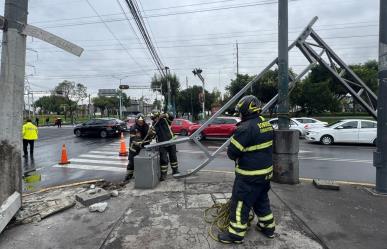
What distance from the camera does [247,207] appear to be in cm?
380

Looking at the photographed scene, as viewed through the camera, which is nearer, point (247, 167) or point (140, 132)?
point (247, 167)

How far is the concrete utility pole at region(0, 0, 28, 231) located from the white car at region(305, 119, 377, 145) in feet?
46.8

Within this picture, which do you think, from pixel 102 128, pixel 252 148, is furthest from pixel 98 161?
pixel 102 128

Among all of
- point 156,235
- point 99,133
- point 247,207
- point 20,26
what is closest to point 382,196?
point 247,207

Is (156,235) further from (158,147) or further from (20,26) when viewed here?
(20,26)

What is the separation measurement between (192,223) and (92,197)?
7.04ft

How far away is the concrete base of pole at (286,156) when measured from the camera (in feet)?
20.2

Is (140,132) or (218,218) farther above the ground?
(140,132)

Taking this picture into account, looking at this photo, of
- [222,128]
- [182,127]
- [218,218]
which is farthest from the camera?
[182,127]

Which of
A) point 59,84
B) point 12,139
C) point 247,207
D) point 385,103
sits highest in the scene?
point 59,84

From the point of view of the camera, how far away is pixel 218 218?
14.5ft

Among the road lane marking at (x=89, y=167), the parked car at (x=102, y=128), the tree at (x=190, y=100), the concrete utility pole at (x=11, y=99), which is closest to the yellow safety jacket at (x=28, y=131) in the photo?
the road lane marking at (x=89, y=167)

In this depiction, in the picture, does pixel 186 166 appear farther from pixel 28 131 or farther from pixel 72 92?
pixel 72 92

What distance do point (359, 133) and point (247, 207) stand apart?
13.2 meters
